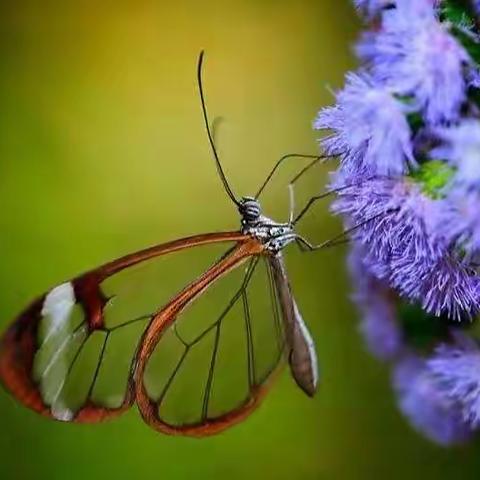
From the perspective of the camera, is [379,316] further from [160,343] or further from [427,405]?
[160,343]

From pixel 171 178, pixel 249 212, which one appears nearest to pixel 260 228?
pixel 249 212

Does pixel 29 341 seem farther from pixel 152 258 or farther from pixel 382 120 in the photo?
pixel 382 120

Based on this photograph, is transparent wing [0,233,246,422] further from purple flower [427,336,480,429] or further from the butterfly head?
purple flower [427,336,480,429]

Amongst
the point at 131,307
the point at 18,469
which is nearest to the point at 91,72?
the point at 18,469

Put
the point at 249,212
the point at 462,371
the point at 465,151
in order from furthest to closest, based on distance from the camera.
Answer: the point at 249,212 → the point at 462,371 → the point at 465,151

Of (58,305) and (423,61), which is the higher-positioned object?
(423,61)

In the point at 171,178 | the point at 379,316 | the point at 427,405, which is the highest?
the point at 171,178

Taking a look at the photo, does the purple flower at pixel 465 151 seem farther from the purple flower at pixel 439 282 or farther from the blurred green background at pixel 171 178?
the blurred green background at pixel 171 178
